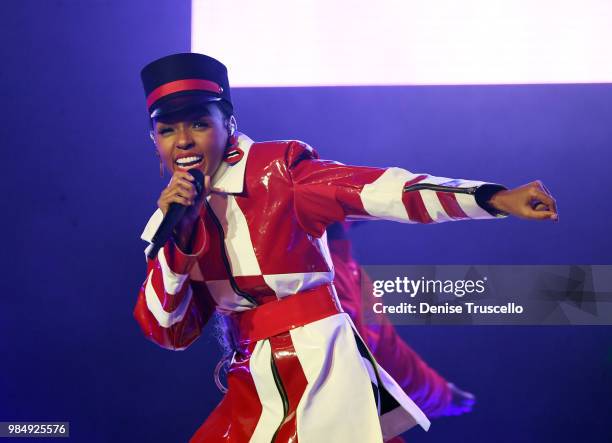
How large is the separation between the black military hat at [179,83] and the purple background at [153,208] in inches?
38.7

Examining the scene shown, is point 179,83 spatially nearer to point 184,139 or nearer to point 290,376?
point 184,139

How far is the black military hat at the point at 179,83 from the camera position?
1.37 meters

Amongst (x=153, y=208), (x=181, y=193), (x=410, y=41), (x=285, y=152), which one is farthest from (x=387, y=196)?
(x=153, y=208)

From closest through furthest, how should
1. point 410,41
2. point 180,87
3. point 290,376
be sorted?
point 290,376 < point 180,87 < point 410,41

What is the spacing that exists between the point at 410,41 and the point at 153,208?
1038 mm

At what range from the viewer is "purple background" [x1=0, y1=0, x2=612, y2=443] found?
92.8 inches

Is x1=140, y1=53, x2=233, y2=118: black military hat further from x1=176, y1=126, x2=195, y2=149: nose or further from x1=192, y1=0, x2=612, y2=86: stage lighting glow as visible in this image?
x1=192, y1=0, x2=612, y2=86: stage lighting glow

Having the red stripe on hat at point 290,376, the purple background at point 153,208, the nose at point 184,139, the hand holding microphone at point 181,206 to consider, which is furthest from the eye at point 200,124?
the purple background at point 153,208

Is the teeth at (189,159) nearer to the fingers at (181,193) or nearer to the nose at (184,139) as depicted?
the nose at (184,139)

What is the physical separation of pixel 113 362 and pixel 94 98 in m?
0.92

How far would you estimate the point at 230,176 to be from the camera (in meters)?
1.34

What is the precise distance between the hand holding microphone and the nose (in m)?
0.12

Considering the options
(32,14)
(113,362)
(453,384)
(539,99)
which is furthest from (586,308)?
(32,14)

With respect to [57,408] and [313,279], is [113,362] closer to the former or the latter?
[57,408]
